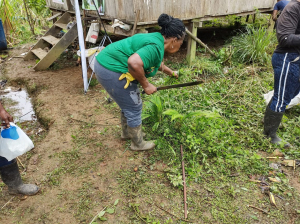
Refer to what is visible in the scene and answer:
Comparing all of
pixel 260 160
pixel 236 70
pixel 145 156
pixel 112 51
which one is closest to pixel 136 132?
pixel 145 156

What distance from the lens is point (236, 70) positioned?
5316mm

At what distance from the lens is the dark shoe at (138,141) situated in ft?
9.68

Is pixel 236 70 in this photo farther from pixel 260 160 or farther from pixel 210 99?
pixel 260 160

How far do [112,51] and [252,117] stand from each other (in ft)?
8.76

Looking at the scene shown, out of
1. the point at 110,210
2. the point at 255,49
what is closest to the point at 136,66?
the point at 110,210

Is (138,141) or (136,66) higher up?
(136,66)

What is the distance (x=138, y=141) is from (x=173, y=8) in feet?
11.7

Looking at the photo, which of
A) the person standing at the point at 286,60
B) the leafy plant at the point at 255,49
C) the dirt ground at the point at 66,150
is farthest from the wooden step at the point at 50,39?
the person standing at the point at 286,60

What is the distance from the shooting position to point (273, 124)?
10.2 ft

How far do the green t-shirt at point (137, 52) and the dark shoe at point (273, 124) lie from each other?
1.76 m

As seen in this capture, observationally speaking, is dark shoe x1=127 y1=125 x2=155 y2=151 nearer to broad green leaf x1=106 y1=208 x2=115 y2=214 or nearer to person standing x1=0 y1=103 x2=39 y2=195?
broad green leaf x1=106 y1=208 x2=115 y2=214

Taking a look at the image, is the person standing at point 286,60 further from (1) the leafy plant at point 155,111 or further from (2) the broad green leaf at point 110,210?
(2) the broad green leaf at point 110,210

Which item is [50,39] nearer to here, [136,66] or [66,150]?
[66,150]

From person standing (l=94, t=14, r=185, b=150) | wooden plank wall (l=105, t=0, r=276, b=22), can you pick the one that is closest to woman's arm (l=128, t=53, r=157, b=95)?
person standing (l=94, t=14, r=185, b=150)
